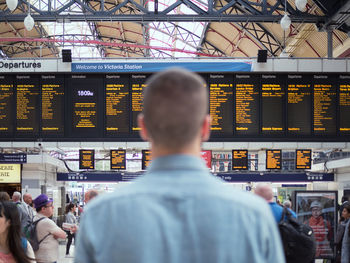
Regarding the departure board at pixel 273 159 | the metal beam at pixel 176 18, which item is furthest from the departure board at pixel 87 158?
the departure board at pixel 273 159

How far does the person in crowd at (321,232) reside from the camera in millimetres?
9242

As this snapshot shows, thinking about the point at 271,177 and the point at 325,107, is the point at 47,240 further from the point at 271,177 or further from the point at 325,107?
the point at 271,177

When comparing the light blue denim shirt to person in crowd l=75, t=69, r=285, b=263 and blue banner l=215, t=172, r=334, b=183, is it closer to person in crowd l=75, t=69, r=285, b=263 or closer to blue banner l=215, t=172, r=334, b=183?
person in crowd l=75, t=69, r=285, b=263

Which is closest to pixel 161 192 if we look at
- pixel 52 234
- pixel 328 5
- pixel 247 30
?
pixel 52 234

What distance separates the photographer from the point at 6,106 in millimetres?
11727

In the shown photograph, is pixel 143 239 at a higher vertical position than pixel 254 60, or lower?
lower

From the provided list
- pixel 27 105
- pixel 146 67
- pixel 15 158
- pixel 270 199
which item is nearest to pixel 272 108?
pixel 146 67

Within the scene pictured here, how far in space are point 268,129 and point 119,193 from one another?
1044 cm

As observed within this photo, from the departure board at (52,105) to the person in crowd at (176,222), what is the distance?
10444mm

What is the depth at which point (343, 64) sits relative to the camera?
11719 millimetres

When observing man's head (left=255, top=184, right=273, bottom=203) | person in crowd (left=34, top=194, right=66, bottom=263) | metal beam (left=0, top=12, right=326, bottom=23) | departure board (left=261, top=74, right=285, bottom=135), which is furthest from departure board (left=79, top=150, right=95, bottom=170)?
man's head (left=255, top=184, right=273, bottom=203)

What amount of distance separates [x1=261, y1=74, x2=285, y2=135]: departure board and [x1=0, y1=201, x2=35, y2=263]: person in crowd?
812 cm

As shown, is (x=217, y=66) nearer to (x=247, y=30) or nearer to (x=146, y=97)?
(x=146, y=97)

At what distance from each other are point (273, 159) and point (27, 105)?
7672 millimetres
